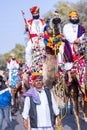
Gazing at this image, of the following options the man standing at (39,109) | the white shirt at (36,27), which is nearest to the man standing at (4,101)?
the white shirt at (36,27)

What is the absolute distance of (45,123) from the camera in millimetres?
6496

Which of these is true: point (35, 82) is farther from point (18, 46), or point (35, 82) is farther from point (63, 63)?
point (18, 46)

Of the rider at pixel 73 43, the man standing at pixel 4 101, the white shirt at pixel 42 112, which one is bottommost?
the man standing at pixel 4 101

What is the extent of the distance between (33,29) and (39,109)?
4708mm

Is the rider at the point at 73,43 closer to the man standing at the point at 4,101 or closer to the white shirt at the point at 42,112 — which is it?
the man standing at the point at 4,101

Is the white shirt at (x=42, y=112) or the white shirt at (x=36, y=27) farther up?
the white shirt at (x=36, y=27)

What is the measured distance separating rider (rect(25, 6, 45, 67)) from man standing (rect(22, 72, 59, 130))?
13.2 ft

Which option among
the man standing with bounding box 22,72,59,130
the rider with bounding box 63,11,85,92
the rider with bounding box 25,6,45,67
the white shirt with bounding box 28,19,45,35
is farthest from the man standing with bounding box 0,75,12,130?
the man standing with bounding box 22,72,59,130

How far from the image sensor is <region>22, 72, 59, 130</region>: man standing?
21.3ft

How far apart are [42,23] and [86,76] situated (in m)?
2.28

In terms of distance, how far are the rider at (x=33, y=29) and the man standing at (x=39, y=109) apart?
4.03 m

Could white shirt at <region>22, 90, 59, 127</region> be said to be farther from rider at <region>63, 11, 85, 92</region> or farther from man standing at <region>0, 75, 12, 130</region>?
man standing at <region>0, 75, 12, 130</region>

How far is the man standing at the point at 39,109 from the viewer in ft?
21.3

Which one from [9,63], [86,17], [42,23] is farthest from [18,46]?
[42,23]
